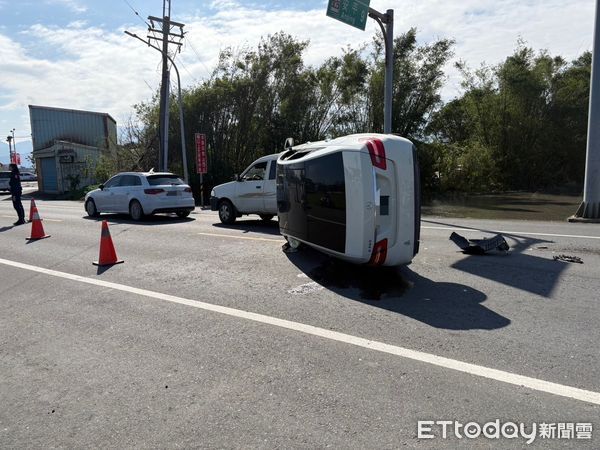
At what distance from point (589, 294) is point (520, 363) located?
2.72 metres

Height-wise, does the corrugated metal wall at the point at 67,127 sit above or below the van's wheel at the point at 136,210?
above

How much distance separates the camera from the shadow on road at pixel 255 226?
12602 mm

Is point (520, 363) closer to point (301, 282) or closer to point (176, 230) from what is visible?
point (301, 282)

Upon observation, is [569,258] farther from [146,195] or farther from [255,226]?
[146,195]

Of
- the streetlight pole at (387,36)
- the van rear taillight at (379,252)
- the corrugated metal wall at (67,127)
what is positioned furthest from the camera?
the corrugated metal wall at (67,127)

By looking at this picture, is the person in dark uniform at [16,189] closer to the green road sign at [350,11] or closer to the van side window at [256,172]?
the van side window at [256,172]

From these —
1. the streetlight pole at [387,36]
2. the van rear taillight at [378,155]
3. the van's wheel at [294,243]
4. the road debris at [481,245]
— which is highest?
the streetlight pole at [387,36]

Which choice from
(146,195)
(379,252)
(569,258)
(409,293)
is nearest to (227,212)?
(146,195)

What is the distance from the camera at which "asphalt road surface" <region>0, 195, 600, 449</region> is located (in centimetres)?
327

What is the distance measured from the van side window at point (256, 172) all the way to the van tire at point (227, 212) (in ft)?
3.17

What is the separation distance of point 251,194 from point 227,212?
116cm

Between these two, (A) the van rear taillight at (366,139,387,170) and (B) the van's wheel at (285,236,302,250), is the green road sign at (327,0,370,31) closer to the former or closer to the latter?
(B) the van's wheel at (285,236,302,250)

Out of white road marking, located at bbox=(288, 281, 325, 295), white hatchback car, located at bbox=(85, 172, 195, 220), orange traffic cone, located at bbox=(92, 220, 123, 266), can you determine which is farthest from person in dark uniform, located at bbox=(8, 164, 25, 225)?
white road marking, located at bbox=(288, 281, 325, 295)

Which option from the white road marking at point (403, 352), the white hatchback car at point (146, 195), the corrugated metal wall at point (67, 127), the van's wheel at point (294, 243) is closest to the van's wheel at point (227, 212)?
the white hatchback car at point (146, 195)
